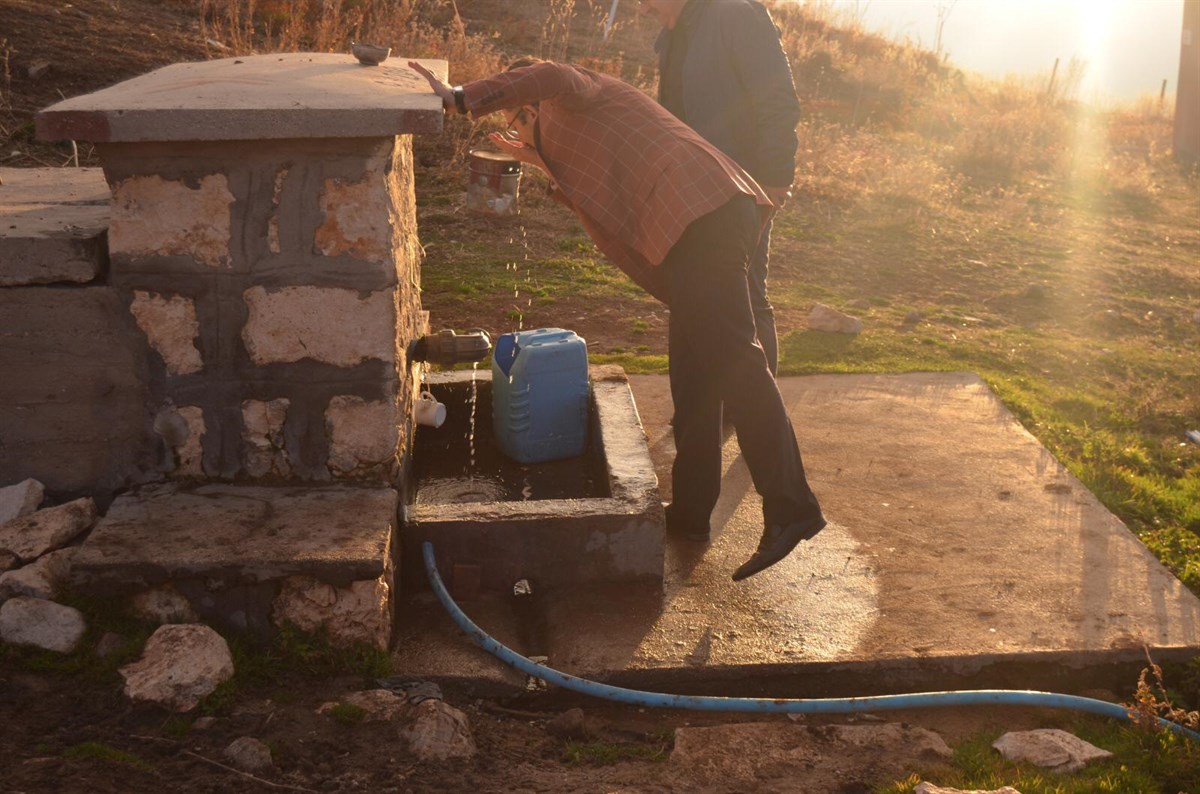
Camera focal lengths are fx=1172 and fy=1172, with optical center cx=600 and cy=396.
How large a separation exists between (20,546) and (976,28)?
174 metres

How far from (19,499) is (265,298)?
3.20 ft

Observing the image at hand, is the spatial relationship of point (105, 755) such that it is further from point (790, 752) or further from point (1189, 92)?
point (1189, 92)

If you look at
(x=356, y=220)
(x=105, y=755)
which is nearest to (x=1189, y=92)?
(x=356, y=220)

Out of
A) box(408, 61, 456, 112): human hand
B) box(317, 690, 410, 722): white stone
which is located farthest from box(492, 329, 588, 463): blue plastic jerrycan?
box(317, 690, 410, 722): white stone

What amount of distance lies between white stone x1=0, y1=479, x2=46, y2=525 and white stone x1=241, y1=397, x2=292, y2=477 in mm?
638

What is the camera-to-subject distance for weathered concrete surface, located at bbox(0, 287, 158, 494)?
3479 millimetres

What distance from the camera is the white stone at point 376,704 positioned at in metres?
2.98

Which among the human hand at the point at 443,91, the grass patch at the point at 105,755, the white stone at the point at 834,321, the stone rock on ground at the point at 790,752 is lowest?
the stone rock on ground at the point at 790,752

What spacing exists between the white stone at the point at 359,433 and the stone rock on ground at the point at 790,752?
4.13 feet

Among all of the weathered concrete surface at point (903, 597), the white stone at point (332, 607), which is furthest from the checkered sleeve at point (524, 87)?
the weathered concrete surface at point (903, 597)

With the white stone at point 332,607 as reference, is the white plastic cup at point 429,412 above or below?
above

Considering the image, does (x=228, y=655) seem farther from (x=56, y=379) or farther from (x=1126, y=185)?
(x=1126, y=185)

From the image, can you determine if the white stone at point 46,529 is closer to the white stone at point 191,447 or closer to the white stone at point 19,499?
the white stone at point 19,499

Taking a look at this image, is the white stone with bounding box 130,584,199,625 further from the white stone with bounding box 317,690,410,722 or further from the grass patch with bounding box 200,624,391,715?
the white stone with bounding box 317,690,410,722
